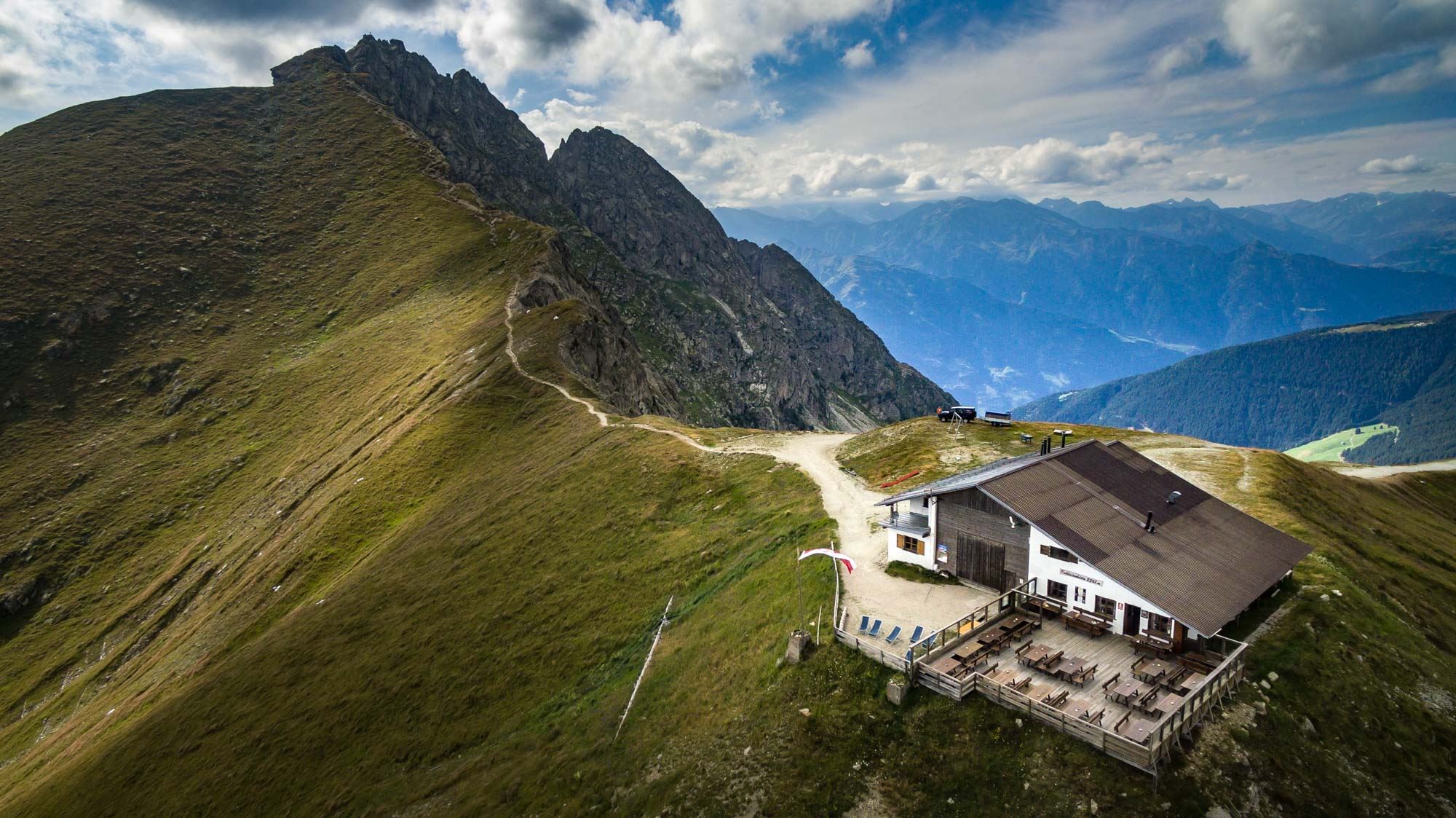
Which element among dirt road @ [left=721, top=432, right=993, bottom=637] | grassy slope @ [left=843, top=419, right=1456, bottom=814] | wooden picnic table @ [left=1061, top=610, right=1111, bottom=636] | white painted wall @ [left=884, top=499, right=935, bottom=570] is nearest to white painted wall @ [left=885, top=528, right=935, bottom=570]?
white painted wall @ [left=884, top=499, right=935, bottom=570]

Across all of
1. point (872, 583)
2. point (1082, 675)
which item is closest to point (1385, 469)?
point (872, 583)

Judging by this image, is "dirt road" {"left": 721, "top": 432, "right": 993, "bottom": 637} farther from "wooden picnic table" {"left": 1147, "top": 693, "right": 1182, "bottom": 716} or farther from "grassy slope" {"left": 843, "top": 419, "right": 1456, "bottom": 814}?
"wooden picnic table" {"left": 1147, "top": 693, "right": 1182, "bottom": 716}

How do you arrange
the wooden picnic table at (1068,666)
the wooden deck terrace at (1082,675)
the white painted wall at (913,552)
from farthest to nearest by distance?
1. the white painted wall at (913,552)
2. the wooden picnic table at (1068,666)
3. the wooden deck terrace at (1082,675)

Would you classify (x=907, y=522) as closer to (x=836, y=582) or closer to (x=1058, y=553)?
(x=836, y=582)

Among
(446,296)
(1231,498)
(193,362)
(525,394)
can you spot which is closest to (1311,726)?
(1231,498)

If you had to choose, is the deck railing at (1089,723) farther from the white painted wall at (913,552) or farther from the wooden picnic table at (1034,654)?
the white painted wall at (913,552)

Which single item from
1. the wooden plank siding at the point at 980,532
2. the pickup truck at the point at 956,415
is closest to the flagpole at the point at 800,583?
the wooden plank siding at the point at 980,532
